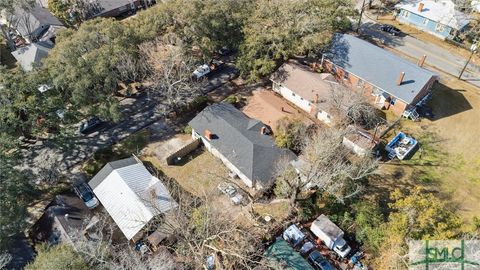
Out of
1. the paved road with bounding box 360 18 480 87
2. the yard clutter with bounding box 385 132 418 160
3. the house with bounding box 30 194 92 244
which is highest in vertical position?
the paved road with bounding box 360 18 480 87

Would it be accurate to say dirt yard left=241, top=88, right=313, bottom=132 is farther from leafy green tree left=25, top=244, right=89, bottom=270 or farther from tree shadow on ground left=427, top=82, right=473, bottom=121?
leafy green tree left=25, top=244, right=89, bottom=270

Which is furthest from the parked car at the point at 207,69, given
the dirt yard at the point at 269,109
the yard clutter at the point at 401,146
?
the yard clutter at the point at 401,146

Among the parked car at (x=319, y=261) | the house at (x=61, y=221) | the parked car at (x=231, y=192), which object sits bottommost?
the parked car at (x=319, y=261)

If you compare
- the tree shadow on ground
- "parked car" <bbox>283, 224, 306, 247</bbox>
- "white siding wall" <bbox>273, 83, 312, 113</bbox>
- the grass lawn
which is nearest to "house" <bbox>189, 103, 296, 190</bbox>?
the grass lawn

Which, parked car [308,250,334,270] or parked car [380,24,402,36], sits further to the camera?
parked car [380,24,402,36]

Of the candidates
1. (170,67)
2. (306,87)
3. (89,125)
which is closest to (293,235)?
(306,87)

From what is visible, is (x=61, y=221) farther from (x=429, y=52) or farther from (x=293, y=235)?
(x=429, y=52)

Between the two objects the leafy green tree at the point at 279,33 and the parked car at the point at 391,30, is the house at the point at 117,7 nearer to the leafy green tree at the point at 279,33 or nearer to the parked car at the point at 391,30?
the leafy green tree at the point at 279,33
